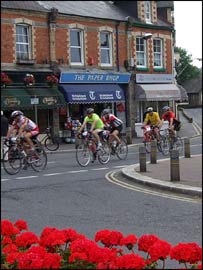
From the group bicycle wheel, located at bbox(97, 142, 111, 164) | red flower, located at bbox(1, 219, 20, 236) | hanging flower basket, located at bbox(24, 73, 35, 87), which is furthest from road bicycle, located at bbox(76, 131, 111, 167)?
red flower, located at bbox(1, 219, 20, 236)

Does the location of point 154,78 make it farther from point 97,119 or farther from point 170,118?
point 97,119

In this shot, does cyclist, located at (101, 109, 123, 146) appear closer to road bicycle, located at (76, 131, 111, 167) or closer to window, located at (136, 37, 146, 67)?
road bicycle, located at (76, 131, 111, 167)

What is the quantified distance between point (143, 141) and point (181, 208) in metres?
7.81

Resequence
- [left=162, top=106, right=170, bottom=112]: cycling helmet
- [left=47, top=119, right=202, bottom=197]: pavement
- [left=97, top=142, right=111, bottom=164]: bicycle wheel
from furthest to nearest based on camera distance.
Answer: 1. [left=47, top=119, right=202, bottom=197]: pavement
2. [left=97, top=142, right=111, bottom=164]: bicycle wheel
3. [left=162, top=106, right=170, bottom=112]: cycling helmet

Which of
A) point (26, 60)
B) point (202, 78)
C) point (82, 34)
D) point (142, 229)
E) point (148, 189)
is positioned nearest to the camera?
point (202, 78)

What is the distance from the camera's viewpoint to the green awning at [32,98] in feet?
7.17

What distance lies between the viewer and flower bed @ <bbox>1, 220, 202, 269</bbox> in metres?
2.07

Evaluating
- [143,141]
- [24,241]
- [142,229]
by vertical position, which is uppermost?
[143,141]

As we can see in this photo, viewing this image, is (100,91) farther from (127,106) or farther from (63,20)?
(63,20)

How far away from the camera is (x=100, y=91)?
2.42 m

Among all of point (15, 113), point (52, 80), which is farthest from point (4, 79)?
point (52, 80)

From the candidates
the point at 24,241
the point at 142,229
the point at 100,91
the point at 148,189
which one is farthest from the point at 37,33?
the point at 148,189

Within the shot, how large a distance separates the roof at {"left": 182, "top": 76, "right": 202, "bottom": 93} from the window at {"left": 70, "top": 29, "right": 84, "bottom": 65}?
0.50 m

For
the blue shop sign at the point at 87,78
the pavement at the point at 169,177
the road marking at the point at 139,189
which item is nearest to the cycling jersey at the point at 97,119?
the blue shop sign at the point at 87,78
